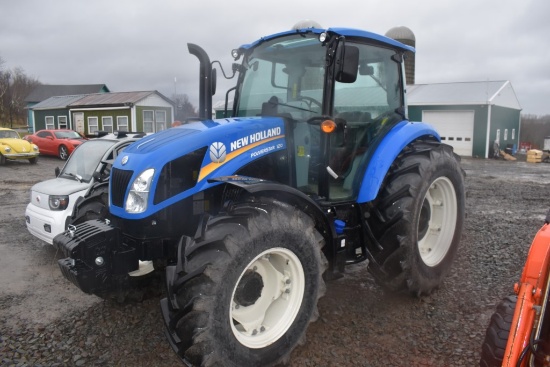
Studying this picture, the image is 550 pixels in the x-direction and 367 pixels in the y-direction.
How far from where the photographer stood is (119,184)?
317cm

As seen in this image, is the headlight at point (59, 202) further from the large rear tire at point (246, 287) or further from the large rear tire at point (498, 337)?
the large rear tire at point (498, 337)

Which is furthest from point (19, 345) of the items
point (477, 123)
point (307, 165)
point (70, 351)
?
point (477, 123)

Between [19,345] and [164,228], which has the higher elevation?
[164,228]

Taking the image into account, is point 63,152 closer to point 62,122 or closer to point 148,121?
point 148,121

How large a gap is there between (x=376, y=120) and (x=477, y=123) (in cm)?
2028

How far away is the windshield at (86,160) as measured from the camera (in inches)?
255

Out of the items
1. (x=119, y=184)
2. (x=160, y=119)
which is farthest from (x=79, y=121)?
(x=119, y=184)

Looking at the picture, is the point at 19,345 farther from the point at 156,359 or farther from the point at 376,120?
the point at 376,120

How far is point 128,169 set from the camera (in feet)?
10.2

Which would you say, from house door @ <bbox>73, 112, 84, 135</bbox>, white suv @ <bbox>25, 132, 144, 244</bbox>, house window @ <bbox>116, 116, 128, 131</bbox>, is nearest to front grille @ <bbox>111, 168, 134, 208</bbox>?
white suv @ <bbox>25, 132, 144, 244</bbox>

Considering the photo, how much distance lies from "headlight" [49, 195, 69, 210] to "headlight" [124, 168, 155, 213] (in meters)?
3.11

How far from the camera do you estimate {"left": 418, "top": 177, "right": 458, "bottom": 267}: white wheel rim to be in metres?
4.46

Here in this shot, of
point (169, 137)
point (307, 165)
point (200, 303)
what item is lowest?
point (200, 303)

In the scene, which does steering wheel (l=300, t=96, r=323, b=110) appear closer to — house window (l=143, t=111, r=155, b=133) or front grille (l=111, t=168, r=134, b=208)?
front grille (l=111, t=168, r=134, b=208)
